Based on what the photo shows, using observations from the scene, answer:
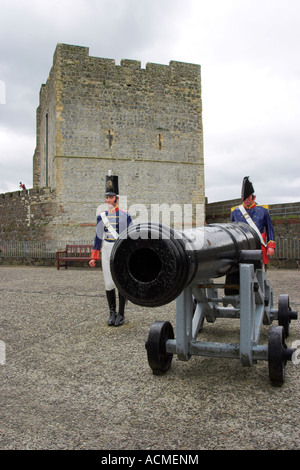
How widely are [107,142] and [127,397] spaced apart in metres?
18.7

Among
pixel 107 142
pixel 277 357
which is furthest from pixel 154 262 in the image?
pixel 107 142

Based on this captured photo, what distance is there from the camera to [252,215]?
531cm

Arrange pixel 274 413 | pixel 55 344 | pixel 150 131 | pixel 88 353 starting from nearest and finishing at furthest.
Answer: pixel 274 413, pixel 88 353, pixel 55 344, pixel 150 131

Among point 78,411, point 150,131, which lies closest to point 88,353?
point 78,411

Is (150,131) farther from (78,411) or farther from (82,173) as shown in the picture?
(78,411)

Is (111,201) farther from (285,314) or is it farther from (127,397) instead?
(127,397)

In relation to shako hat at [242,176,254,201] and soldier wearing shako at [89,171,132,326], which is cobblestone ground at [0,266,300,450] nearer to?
soldier wearing shako at [89,171,132,326]

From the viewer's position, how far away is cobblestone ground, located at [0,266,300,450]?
8.09ft

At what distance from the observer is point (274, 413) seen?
2.76 metres

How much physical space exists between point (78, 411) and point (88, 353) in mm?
1325

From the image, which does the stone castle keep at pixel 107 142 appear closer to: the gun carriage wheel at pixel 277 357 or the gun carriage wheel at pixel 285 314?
the gun carriage wheel at pixel 285 314

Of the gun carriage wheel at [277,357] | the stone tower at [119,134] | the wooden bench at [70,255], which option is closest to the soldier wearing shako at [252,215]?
the gun carriage wheel at [277,357]


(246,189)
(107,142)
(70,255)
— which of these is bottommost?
(70,255)
